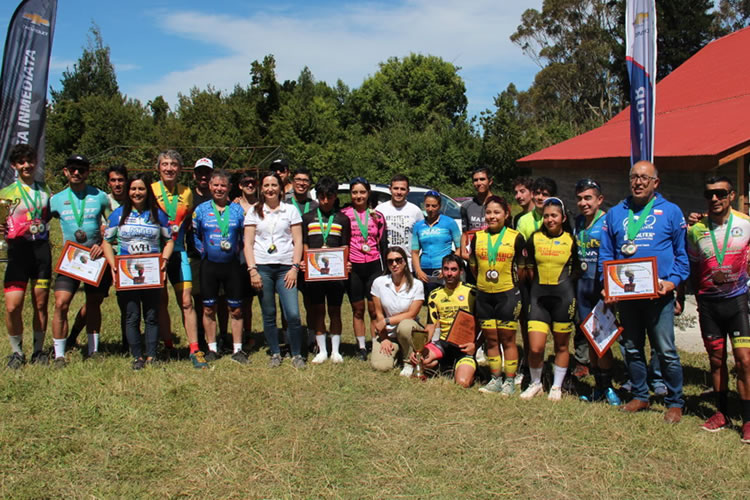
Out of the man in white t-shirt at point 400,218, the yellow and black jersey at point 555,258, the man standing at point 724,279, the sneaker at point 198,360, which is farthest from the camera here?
the man in white t-shirt at point 400,218

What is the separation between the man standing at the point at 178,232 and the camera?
6.34 m

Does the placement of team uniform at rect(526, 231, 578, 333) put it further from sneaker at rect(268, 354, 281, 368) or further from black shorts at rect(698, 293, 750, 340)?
sneaker at rect(268, 354, 281, 368)

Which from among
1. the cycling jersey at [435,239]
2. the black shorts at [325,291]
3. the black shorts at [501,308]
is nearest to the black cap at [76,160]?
the black shorts at [325,291]

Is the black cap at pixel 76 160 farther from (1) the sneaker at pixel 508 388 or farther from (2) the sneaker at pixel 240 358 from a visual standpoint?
(1) the sneaker at pixel 508 388

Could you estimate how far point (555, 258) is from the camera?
5352 millimetres

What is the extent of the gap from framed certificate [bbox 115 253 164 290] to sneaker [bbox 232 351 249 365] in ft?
3.70

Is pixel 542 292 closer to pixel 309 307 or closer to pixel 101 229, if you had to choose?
pixel 309 307

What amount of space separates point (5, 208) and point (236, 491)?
4051 millimetres

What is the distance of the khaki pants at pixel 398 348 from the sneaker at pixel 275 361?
99cm

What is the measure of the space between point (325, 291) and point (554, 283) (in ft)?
8.24

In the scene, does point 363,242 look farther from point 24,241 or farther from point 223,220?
→ point 24,241

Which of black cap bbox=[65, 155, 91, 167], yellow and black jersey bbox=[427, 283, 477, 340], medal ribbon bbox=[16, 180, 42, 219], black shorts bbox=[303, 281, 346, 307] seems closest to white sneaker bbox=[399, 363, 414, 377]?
yellow and black jersey bbox=[427, 283, 477, 340]

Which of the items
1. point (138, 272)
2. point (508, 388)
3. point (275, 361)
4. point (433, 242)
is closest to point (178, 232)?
point (138, 272)

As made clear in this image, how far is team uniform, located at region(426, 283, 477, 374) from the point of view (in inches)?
242
